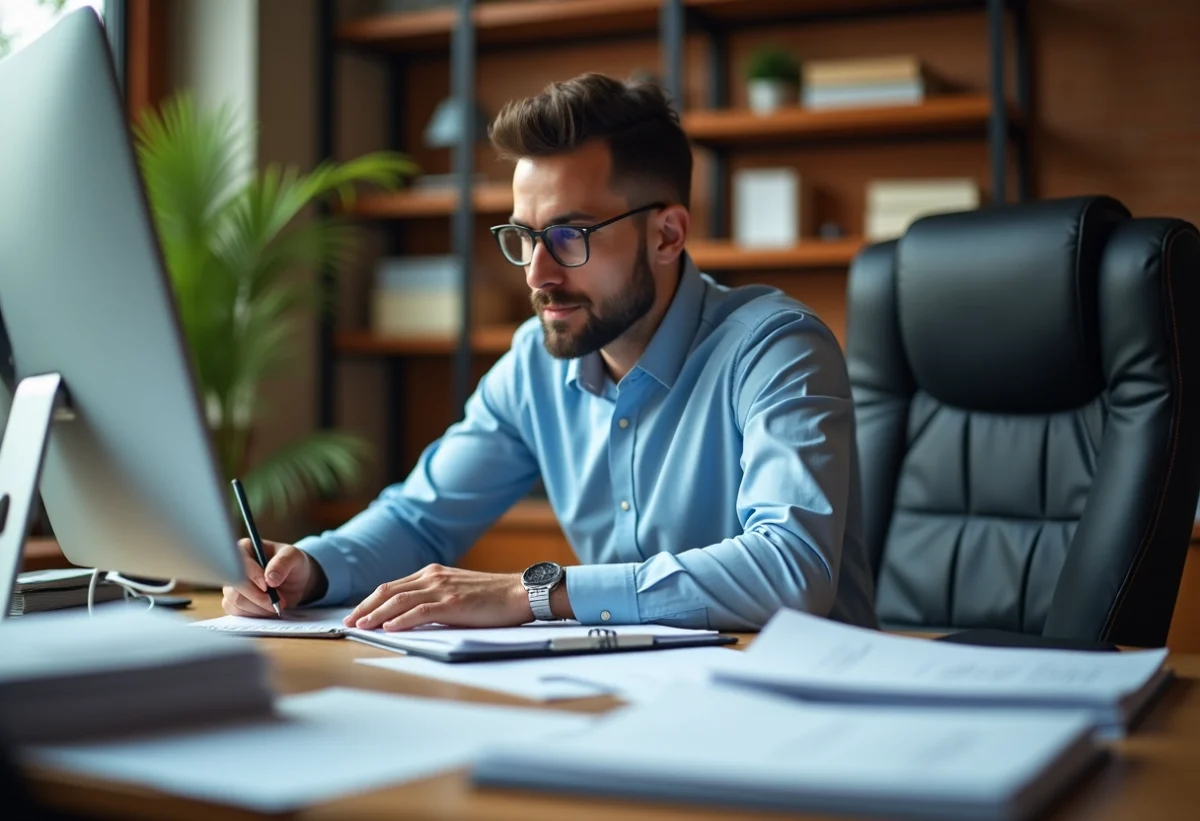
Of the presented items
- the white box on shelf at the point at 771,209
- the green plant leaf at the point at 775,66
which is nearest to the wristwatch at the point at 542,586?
the white box on shelf at the point at 771,209

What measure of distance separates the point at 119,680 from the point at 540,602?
1.81 feet

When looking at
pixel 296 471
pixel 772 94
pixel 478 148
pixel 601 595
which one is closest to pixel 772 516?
pixel 601 595

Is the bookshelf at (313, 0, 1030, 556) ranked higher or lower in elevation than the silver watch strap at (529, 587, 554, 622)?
higher

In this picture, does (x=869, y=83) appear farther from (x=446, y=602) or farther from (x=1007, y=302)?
(x=446, y=602)

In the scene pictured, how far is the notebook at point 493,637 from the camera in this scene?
107 centimetres

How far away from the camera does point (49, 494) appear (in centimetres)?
109

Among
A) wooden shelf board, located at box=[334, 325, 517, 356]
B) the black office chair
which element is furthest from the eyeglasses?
wooden shelf board, located at box=[334, 325, 517, 356]

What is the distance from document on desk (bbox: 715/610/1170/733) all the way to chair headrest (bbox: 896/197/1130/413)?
782 millimetres

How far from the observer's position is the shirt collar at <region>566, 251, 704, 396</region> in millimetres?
1696

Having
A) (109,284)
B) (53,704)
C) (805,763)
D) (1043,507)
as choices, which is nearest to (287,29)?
(1043,507)

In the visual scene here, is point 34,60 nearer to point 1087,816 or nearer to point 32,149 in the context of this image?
point 32,149

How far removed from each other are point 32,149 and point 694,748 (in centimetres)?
71

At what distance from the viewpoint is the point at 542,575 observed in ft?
Answer: 4.24

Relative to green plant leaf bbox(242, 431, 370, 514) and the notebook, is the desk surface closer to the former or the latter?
the notebook
